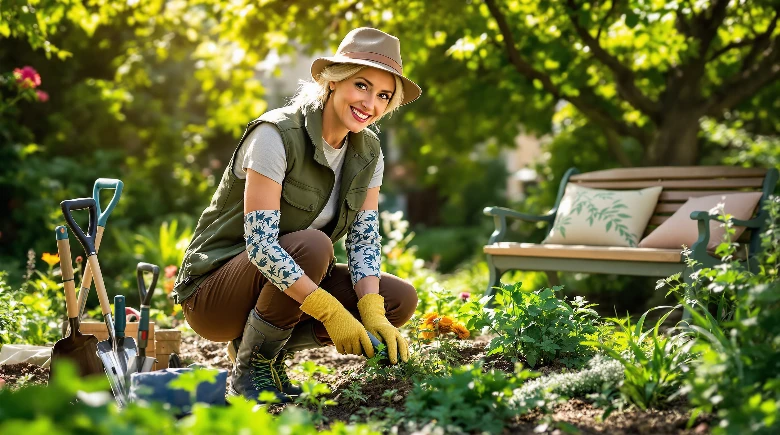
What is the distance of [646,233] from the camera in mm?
4617

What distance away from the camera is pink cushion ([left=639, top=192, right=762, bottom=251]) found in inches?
155

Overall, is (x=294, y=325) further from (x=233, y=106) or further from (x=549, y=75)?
(x=233, y=106)

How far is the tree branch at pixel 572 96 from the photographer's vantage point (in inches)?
193

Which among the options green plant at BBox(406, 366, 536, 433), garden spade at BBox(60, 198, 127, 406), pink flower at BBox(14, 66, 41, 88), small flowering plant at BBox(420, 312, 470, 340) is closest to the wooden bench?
small flowering plant at BBox(420, 312, 470, 340)

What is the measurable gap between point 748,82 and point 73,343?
15.5 feet

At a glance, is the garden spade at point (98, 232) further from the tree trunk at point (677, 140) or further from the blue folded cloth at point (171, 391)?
the tree trunk at point (677, 140)

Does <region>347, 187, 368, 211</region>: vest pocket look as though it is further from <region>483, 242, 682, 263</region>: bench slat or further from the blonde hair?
<region>483, 242, 682, 263</region>: bench slat

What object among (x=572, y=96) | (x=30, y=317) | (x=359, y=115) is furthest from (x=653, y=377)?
(x=572, y=96)

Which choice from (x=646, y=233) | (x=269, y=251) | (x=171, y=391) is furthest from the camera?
(x=646, y=233)

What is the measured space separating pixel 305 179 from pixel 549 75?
3440mm

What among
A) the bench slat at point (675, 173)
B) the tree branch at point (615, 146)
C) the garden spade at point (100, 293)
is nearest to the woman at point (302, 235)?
the garden spade at point (100, 293)

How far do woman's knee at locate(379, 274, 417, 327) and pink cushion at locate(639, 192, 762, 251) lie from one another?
1642mm

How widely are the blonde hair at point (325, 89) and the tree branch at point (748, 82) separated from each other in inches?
132

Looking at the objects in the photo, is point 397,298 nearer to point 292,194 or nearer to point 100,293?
point 292,194
